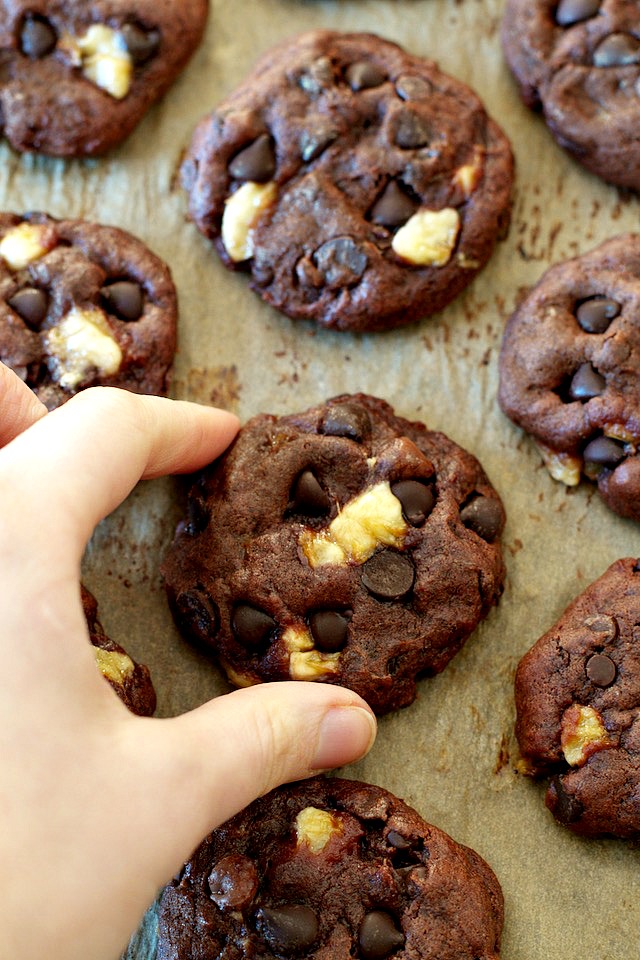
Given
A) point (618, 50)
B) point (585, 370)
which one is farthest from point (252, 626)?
point (618, 50)

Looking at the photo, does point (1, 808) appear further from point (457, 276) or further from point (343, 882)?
point (457, 276)

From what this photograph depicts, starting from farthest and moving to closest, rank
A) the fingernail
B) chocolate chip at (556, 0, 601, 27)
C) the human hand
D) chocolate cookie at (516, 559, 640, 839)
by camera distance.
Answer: chocolate chip at (556, 0, 601, 27) → chocolate cookie at (516, 559, 640, 839) → the fingernail → the human hand

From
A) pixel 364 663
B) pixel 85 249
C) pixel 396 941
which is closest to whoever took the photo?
pixel 396 941

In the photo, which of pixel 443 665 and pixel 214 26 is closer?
pixel 443 665

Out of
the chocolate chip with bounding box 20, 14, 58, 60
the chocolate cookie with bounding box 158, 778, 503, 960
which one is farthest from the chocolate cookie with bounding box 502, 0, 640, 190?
the chocolate cookie with bounding box 158, 778, 503, 960

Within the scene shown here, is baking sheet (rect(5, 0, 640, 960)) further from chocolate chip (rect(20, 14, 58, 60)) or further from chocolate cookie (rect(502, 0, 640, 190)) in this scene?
chocolate chip (rect(20, 14, 58, 60))

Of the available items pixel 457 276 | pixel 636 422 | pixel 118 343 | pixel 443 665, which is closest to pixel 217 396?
pixel 118 343
